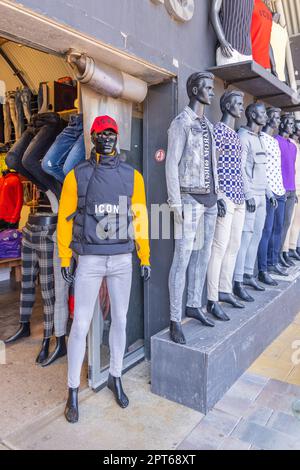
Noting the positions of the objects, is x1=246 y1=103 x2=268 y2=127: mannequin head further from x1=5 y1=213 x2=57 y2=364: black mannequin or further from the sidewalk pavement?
the sidewalk pavement

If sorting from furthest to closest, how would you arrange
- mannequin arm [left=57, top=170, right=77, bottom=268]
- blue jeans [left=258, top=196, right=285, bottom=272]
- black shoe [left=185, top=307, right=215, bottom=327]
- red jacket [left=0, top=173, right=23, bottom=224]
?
red jacket [left=0, top=173, right=23, bottom=224] → blue jeans [left=258, top=196, right=285, bottom=272] → black shoe [left=185, top=307, right=215, bottom=327] → mannequin arm [left=57, top=170, right=77, bottom=268]

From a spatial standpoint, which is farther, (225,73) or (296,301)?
(296,301)

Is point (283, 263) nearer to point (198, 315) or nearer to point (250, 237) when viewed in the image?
point (250, 237)

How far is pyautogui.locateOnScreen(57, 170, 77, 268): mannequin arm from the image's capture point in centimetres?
220

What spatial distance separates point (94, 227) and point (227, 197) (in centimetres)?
123

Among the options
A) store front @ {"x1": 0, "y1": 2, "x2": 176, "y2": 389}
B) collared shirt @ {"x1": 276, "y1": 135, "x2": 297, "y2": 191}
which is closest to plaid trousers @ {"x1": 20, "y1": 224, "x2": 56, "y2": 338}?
store front @ {"x1": 0, "y1": 2, "x2": 176, "y2": 389}

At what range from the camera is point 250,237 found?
353 cm

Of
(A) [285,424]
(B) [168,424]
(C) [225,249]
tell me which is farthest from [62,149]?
(A) [285,424]

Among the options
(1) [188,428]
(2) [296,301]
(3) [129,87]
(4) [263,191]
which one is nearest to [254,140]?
(4) [263,191]

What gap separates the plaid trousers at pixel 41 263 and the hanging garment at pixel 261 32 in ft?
8.12

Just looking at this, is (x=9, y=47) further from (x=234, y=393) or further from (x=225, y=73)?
(x=234, y=393)

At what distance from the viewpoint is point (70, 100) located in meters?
4.85

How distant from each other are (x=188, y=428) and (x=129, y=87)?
2118 millimetres

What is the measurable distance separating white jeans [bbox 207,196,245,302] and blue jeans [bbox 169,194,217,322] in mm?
204
